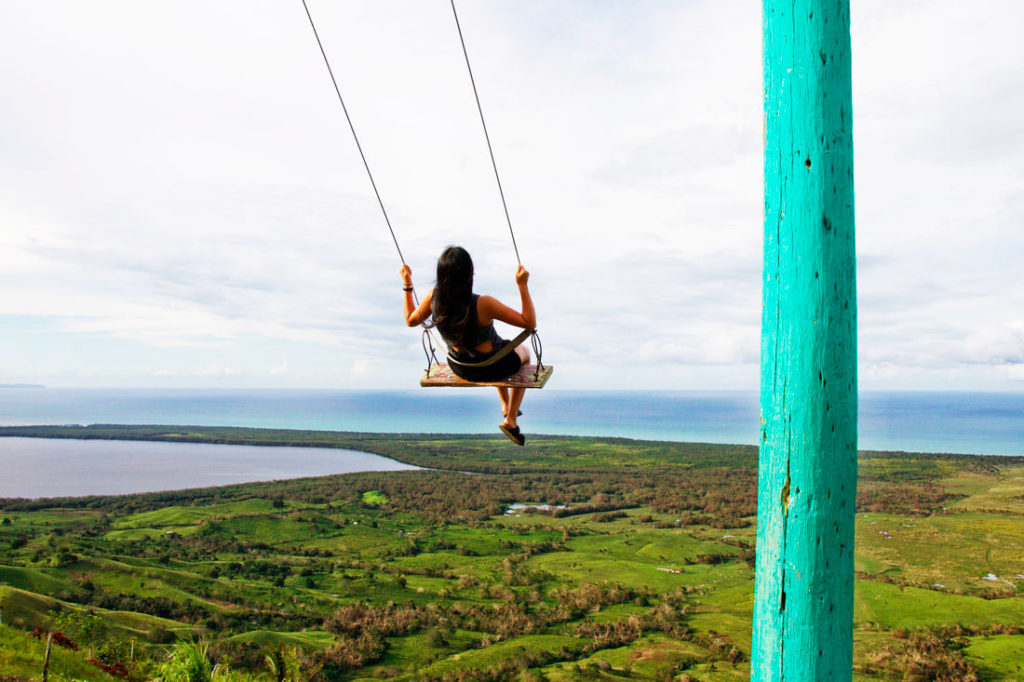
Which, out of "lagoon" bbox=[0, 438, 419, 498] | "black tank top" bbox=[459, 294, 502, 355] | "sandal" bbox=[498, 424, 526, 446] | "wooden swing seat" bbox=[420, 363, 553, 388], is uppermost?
"black tank top" bbox=[459, 294, 502, 355]

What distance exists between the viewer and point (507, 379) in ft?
15.0

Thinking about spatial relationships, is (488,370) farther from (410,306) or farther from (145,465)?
(145,465)

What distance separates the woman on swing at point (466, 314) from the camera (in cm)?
398

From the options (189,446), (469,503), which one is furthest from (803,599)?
(189,446)

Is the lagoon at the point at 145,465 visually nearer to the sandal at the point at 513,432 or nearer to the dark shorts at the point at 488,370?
the sandal at the point at 513,432

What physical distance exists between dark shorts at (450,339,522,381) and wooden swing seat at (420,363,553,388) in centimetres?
4

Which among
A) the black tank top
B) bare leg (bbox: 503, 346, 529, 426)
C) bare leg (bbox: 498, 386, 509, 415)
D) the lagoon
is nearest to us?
the black tank top

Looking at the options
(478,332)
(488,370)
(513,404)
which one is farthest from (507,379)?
(513,404)

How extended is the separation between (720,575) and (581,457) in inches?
2021

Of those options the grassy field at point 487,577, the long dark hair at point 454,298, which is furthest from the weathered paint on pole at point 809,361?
the grassy field at point 487,577

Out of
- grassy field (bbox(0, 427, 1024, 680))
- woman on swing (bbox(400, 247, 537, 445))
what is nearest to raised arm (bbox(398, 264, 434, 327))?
woman on swing (bbox(400, 247, 537, 445))

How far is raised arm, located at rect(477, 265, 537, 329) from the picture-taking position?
4.31 metres

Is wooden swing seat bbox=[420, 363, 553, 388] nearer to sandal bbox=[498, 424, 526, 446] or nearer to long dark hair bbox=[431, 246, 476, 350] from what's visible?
long dark hair bbox=[431, 246, 476, 350]

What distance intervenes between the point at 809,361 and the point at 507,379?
280 cm
